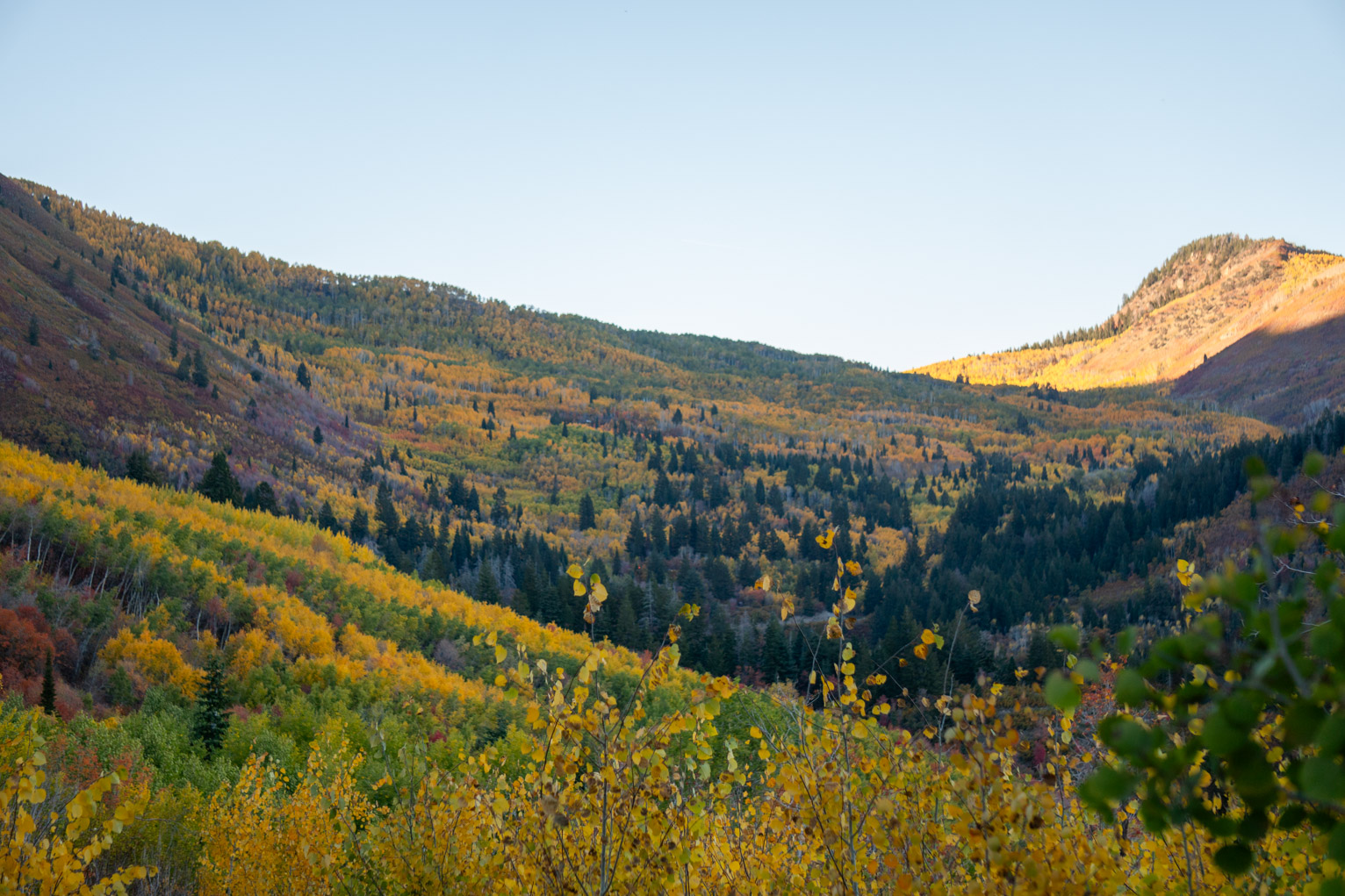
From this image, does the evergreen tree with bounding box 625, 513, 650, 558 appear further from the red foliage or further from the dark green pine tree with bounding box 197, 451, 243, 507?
the red foliage

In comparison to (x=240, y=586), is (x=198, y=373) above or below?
above

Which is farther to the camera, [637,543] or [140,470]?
[637,543]

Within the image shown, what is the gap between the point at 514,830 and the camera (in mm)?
8125

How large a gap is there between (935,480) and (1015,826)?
17192 cm

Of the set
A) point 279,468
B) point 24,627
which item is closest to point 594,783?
point 24,627

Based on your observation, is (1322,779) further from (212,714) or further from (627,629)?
(627,629)

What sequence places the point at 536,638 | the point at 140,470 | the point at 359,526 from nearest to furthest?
1. the point at 536,638
2. the point at 140,470
3. the point at 359,526

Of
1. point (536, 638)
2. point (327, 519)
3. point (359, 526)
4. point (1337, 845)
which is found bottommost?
point (359, 526)

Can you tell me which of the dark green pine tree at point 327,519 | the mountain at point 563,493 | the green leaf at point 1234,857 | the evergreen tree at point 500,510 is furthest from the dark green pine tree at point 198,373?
the green leaf at point 1234,857

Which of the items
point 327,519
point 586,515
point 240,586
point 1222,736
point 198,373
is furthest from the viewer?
point 586,515

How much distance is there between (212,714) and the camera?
25688 millimetres

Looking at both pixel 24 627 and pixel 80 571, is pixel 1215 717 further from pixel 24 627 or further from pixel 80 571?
pixel 80 571

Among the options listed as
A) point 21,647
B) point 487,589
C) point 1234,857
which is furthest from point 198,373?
point 1234,857

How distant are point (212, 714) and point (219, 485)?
47913 mm
